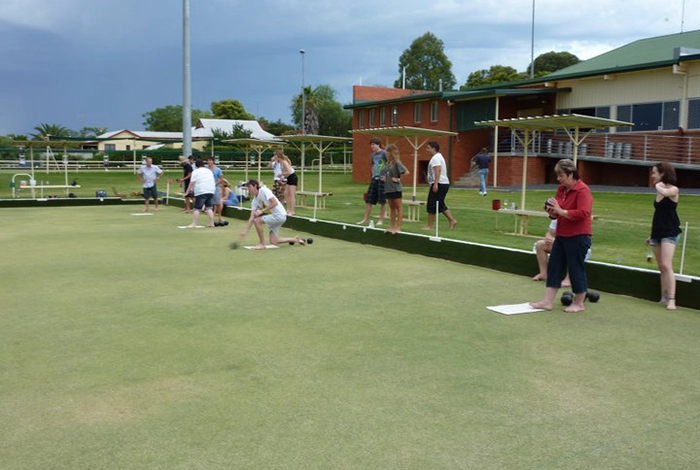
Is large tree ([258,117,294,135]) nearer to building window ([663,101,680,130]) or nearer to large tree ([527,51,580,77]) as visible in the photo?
large tree ([527,51,580,77])

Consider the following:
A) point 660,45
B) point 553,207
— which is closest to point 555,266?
point 553,207

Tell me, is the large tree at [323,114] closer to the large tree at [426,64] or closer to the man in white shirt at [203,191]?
the large tree at [426,64]

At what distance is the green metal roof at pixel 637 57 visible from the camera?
26.5 metres

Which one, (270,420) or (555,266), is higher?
(555,266)

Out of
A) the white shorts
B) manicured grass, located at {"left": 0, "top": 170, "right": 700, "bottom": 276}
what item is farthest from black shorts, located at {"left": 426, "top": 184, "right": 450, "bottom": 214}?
the white shorts

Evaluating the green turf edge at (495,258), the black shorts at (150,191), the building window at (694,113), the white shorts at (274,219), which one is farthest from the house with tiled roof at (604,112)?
the white shorts at (274,219)

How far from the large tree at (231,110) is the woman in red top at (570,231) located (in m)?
90.3

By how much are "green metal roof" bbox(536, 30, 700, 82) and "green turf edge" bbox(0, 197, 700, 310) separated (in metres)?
17.5

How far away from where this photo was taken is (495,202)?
1298 centimetres

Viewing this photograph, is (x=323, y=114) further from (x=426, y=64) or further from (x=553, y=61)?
(x=553, y=61)

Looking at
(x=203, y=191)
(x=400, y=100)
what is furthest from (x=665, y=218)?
(x=400, y=100)

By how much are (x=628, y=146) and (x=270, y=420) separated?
84.8ft

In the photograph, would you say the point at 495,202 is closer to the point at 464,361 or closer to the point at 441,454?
the point at 464,361

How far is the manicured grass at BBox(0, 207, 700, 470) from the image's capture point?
352 cm
